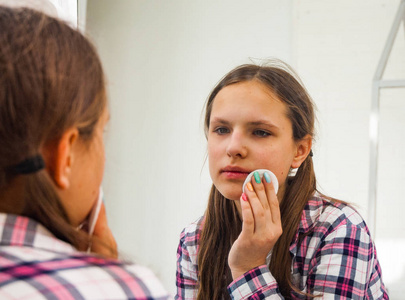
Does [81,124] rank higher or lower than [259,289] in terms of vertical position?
higher

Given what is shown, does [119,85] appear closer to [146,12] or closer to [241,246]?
[146,12]

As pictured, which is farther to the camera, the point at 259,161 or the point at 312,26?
the point at 312,26

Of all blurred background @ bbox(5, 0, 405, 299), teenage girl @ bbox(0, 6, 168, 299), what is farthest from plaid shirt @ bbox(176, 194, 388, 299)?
blurred background @ bbox(5, 0, 405, 299)

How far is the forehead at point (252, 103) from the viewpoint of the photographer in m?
1.01

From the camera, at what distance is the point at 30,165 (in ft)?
1.61

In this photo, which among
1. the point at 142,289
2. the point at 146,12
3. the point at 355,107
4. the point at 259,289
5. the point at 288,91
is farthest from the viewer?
the point at 146,12

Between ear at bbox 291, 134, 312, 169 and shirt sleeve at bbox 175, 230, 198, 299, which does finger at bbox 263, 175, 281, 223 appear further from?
shirt sleeve at bbox 175, 230, 198, 299

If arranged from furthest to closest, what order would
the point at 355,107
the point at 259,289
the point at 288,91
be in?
the point at 355,107
the point at 288,91
the point at 259,289

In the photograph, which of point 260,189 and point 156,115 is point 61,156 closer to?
point 260,189

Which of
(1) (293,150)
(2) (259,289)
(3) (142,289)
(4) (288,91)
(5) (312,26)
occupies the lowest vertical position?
(2) (259,289)

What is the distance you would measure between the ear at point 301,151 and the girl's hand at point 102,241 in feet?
1.78

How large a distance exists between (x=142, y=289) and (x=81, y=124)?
192 mm

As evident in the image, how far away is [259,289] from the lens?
0.92m

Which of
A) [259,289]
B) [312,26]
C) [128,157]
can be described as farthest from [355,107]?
[259,289]
